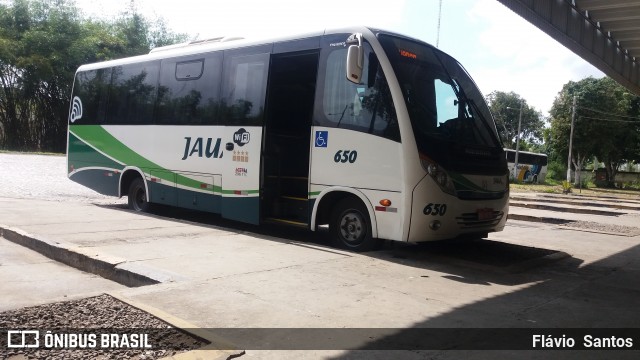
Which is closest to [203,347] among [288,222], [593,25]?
[288,222]

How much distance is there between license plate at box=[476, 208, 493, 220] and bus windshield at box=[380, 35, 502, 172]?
849 mm

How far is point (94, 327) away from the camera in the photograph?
12.4 ft

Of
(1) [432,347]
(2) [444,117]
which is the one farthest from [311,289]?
(2) [444,117]

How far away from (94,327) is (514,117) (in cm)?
7860

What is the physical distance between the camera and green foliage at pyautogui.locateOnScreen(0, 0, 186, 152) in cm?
3034

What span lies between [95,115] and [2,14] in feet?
84.1

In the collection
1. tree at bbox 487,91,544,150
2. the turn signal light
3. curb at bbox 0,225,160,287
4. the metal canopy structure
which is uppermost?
tree at bbox 487,91,544,150

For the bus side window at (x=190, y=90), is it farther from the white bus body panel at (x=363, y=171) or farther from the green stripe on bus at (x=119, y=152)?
the white bus body panel at (x=363, y=171)

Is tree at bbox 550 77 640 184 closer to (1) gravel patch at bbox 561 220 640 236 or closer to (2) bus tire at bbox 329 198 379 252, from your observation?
(1) gravel patch at bbox 561 220 640 236

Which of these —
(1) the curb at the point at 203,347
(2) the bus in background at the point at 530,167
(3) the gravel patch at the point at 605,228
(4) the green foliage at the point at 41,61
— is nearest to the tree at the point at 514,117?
(2) the bus in background at the point at 530,167

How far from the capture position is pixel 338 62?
25.0ft

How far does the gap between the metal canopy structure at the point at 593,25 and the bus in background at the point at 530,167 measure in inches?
1316

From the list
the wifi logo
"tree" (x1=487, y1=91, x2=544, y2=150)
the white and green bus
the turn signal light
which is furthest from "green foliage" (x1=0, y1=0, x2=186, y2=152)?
"tree" (x1=487, y1=91, x2=544, y2=150)

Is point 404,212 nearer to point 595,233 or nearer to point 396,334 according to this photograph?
point 396,334
